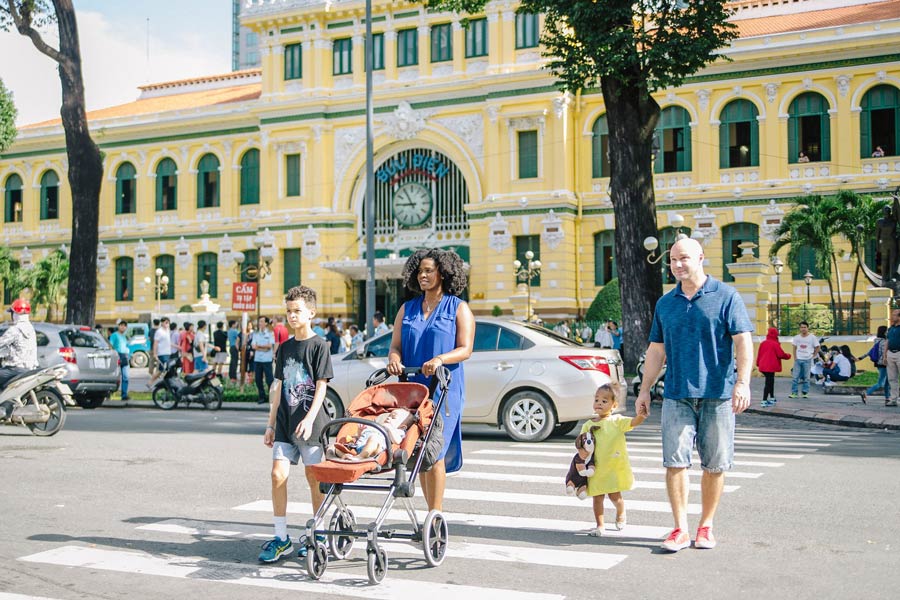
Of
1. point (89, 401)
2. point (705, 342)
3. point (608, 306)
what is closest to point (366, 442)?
point (705, 342)

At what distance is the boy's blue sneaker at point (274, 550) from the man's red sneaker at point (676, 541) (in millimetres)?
2506

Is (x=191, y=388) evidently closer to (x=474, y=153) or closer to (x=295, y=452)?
(x=295, y=452)

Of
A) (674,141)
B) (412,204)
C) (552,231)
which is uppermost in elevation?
(674,141)

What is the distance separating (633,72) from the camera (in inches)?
811

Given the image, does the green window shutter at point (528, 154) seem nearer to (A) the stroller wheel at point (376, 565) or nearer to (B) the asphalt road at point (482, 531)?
(B) the asphalt road at point (482, 531)

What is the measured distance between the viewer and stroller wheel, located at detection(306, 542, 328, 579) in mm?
5941

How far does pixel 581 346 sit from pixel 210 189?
37700 mm

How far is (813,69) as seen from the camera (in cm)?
3631

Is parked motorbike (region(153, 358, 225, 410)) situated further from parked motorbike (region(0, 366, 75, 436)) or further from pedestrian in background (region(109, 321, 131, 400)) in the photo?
parked motorbike (region(0, 366, 75, 436))

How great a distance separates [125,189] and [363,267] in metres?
16.5

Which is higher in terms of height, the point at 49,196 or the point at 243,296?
the point at 49,196

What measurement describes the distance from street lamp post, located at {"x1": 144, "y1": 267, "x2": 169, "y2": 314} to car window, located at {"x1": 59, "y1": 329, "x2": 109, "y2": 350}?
2814 cm

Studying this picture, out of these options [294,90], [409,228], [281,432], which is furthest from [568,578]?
[294,90]

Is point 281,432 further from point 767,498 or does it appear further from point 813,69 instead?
point 813,69
